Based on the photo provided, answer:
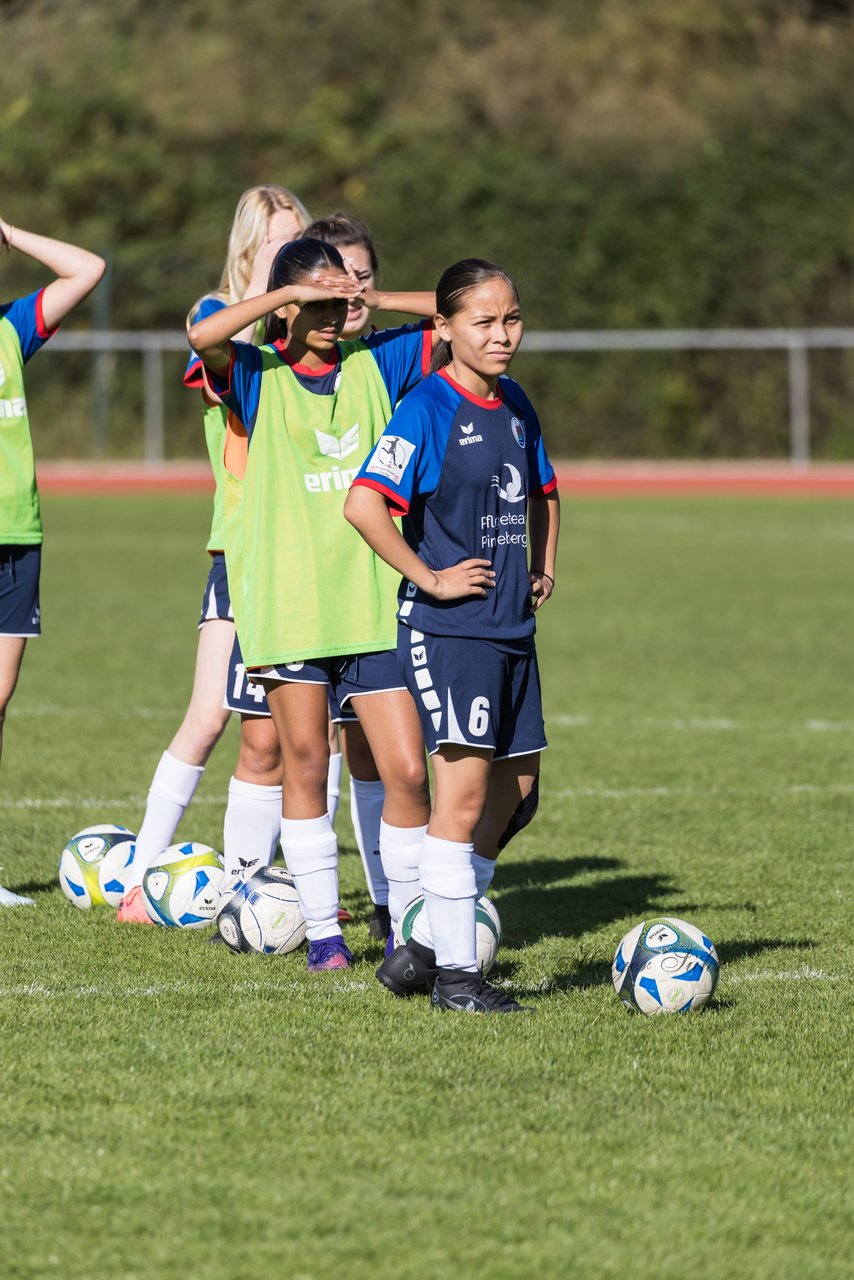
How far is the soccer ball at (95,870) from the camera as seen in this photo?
5766 millimetres

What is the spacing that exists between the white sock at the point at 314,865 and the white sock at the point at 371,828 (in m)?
0.53

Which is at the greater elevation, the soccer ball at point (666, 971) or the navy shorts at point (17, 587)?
the navy shorts at point (17, 587)

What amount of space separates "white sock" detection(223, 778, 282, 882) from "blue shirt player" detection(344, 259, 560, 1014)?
1046 millimetres

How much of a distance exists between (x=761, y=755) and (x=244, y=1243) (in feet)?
18.3

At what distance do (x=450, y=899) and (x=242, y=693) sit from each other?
3.85ft

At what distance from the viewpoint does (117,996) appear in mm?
4715

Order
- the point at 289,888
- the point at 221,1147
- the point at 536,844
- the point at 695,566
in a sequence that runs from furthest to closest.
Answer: the point at 695,566 < the point at 536,844 < the point at 289,888 < the point at 221,1147

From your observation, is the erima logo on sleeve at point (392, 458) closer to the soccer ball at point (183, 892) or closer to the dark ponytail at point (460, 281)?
the dark ponytail at point (460, 281)

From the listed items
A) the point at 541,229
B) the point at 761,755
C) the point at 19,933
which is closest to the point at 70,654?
the point at 761,755

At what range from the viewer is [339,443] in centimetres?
487

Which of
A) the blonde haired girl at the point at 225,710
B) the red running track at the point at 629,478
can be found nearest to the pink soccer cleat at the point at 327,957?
the blonde haired girl at the point at 225,710

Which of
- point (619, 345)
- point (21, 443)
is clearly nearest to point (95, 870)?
point (21, 443)

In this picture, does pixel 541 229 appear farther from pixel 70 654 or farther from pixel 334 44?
pixel 70 654

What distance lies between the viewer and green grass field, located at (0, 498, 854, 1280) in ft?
10.7
